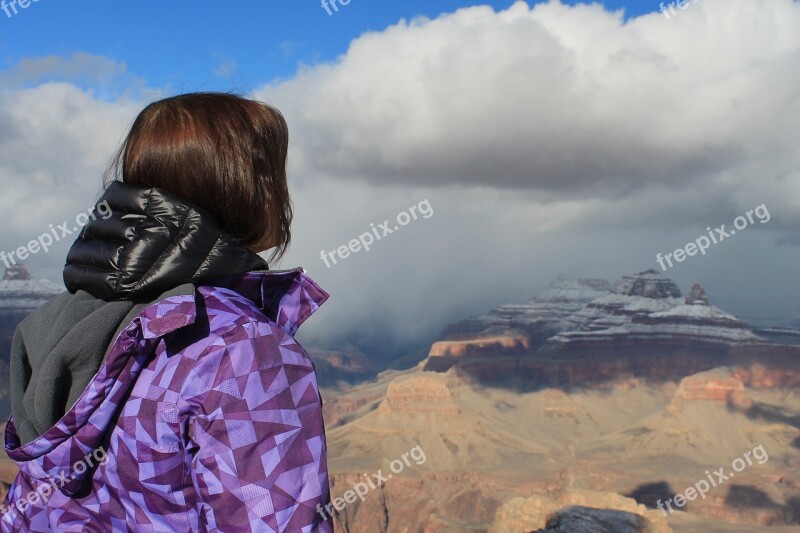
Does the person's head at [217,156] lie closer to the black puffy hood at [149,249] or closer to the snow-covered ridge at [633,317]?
the black puffy hood at [149,249]

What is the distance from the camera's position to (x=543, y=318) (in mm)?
166500

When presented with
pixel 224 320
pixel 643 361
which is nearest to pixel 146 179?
pixel 224 320

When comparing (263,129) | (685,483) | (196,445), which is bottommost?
(685,483)

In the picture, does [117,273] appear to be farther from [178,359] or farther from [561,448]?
[561,448]

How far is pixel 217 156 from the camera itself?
232cm

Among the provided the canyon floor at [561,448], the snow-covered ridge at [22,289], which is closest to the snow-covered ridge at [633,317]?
the canyon floor at [561,448]

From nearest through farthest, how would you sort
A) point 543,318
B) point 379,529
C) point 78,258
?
point 78,258, point 379,529, point 543,318

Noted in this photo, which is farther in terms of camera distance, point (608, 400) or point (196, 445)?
point (608, 400)

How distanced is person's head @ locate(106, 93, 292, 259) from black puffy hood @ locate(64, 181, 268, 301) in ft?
0.26

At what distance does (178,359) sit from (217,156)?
67 cm

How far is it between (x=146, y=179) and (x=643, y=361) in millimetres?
149432

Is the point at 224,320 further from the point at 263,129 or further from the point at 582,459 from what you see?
the point at 582,459

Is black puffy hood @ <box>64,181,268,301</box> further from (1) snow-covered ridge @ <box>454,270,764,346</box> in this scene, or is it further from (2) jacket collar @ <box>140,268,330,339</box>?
(1) snow-covered ridge @ <box>454,270,764,346</box>

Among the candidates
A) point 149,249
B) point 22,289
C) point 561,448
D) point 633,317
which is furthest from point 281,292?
point 633,317
